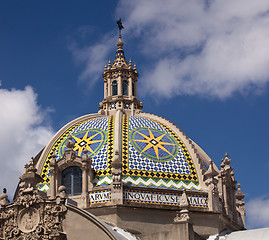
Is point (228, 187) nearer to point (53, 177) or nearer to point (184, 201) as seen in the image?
point (184, 201)

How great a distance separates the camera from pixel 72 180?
29.4m

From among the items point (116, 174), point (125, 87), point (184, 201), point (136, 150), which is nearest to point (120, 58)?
point (125, 87)

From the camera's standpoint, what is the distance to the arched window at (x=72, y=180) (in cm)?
2917

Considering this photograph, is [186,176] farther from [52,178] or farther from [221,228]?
[52,178]

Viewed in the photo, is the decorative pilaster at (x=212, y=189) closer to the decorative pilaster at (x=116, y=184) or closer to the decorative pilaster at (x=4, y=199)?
the decorative pilaster at (x=116, y=184)

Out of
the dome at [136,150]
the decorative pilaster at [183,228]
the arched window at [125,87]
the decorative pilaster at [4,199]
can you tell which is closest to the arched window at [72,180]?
the dome at [136,150]

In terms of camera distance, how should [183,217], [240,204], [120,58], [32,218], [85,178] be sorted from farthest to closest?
[120,58] < [240,204] < [85,178] < [183,217] < [32,218]

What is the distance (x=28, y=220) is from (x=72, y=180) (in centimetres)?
544

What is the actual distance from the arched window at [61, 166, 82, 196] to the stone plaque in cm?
490

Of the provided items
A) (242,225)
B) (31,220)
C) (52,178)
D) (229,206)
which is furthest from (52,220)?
(242,225)

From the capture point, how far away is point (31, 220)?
24156 mm

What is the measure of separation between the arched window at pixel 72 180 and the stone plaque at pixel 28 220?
490cm

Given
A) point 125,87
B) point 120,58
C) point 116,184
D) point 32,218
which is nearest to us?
point 32,218

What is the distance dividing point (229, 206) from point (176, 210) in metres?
3.57
